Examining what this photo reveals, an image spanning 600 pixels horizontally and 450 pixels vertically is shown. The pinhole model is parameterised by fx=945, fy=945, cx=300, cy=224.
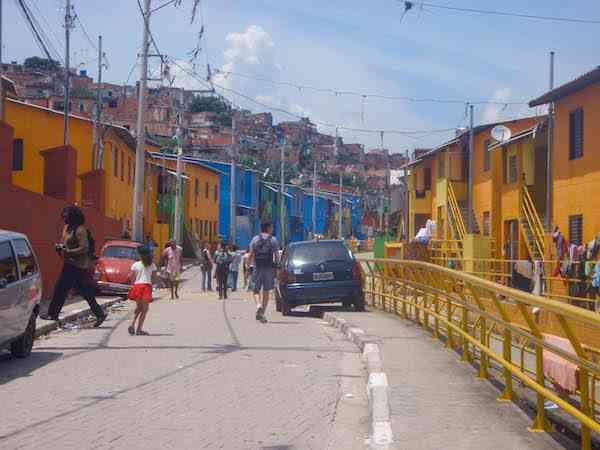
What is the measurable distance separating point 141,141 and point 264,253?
15413mm

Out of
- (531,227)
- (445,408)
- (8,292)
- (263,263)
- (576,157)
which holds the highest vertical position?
(576,157)

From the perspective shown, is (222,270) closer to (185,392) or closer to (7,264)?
(7,264)

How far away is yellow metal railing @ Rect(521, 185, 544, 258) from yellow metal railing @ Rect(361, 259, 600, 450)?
14.0m

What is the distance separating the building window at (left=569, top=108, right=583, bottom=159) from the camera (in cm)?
2591

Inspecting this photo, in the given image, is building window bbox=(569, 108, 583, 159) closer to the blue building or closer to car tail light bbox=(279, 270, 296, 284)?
car tail light bbox=(279, 270, 296, 284)

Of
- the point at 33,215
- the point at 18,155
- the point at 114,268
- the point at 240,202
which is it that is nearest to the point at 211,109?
the point at 240,202

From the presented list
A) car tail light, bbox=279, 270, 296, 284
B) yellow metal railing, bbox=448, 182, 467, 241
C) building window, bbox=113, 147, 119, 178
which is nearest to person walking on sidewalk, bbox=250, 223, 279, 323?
car tail light, bbox=279, 270, 296, 284

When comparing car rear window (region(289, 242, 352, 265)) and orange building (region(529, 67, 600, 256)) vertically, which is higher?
orange building (region(529, 67, 600, 256))

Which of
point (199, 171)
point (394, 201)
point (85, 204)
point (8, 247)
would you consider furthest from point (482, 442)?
point (199, 171)

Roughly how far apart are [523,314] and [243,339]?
7.96m

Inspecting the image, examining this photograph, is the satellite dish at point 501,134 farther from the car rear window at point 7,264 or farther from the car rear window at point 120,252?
the car rear window at point 7,264

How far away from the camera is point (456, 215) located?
39.8 meters

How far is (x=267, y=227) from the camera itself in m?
18.2

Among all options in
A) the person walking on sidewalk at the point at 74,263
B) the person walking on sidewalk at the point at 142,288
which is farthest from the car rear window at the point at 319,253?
the person walking on sidewalk at the point at 74,263
